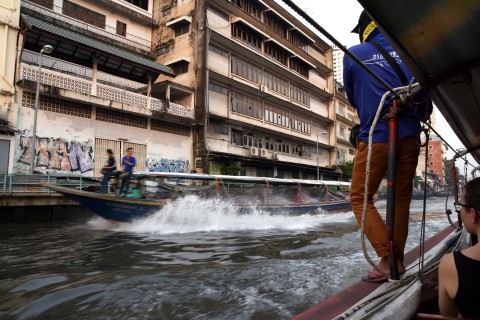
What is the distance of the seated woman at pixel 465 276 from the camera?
4.70 feet

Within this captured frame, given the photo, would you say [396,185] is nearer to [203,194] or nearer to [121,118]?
[203,194]

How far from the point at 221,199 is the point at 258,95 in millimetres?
17300

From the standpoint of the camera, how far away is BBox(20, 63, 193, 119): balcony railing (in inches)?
581

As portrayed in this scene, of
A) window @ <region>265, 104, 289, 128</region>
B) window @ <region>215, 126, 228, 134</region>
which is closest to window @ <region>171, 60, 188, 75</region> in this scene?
window @ <region>215, 126, 228, 134</region>

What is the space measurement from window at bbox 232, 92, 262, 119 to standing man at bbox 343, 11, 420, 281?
21506 mm

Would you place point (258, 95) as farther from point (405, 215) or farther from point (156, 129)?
point (405, 215)

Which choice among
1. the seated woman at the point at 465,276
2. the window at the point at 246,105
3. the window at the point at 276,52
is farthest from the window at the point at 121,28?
the seated woman at the point at 465,276

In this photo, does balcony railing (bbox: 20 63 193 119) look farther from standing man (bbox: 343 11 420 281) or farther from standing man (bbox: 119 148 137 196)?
standing man (bbox: 343 11 420 281)

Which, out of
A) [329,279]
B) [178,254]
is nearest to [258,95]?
[178,254]

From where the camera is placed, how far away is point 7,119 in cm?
1397

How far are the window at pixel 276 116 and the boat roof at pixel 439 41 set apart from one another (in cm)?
2505

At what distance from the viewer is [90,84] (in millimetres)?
16375

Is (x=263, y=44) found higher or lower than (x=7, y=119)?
higher

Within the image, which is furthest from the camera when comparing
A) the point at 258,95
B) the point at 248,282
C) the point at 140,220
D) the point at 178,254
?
the point at 258,95
